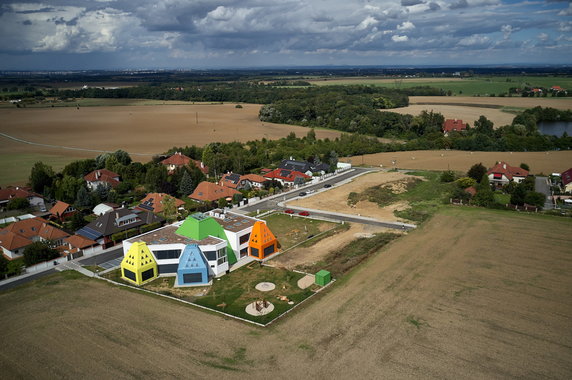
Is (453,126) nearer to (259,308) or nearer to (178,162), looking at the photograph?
(178,162)

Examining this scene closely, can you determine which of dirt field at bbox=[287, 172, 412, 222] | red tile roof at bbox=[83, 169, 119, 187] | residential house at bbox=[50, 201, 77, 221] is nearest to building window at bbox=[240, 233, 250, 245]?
dirt field at bbox=[287, 172, 412, 222]

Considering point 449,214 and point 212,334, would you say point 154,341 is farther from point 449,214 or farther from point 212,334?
point 449,214

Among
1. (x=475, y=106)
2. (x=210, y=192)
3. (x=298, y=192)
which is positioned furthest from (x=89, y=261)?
(x=475, y=106)

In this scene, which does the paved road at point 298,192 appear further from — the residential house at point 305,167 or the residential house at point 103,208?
the residential house at point 103,208

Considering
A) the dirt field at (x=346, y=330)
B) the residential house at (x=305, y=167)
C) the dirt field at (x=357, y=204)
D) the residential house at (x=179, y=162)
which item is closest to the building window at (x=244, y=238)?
the dirt field at (x=346, y=330)

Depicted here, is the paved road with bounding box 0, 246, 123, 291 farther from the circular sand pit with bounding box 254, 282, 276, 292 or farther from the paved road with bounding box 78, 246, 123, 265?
the circular sand pit with bounding box 254, 282, 276, 292

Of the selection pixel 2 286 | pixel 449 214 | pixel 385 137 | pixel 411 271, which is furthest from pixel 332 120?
pixel 2 286
